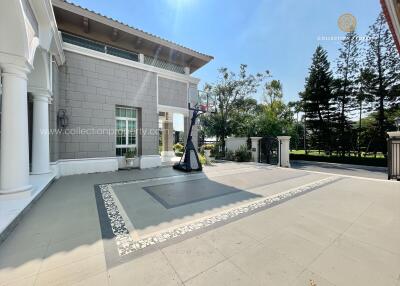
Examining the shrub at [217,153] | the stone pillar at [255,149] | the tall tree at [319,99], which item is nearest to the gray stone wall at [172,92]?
the stone pillar at [255,149]

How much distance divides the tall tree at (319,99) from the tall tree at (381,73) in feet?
8.90

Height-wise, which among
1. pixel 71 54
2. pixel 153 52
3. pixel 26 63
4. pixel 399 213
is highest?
pixel 153 52

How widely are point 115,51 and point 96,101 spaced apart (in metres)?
2.97

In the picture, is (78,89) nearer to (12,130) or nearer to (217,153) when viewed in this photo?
(12,130)

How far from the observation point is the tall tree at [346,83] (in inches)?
575

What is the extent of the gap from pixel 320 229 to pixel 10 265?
12.6 ft

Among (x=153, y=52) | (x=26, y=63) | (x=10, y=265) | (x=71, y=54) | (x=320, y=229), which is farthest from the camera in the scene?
(x=153, y=52)

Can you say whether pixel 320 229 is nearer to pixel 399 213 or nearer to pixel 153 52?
pixel 399 213

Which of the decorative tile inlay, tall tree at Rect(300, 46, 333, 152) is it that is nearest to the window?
the decorative tile inlay

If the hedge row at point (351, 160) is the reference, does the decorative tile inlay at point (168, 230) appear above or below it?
above

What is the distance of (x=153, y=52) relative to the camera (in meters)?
9.22

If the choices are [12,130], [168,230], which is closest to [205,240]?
[168,230]

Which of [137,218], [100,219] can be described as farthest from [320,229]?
[100,219]

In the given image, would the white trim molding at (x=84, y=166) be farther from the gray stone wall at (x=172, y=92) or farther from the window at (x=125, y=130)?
the gray stone wall at (x=172, y=92)
